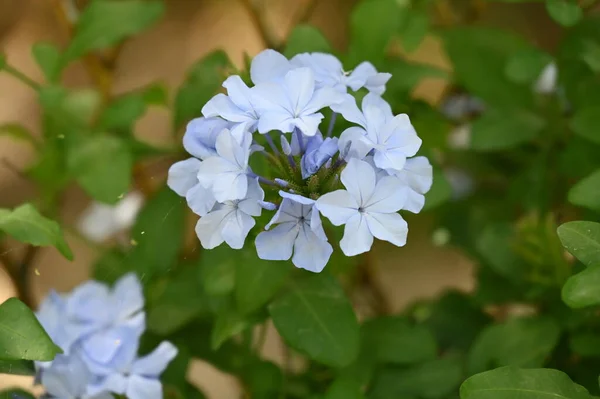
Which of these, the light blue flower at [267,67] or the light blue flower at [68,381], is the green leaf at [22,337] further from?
the light blue flower at [267,67]

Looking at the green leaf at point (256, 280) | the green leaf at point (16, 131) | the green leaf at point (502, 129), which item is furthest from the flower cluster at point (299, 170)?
the green leaf at point (16, 131)

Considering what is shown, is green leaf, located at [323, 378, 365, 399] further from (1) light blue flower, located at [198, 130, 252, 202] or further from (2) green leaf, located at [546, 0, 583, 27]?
(2) green leaf, located at [546, 0, 583, 27]

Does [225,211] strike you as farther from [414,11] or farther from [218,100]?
[414,11]

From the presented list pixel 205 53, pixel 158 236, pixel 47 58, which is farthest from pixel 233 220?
pixel 205 53

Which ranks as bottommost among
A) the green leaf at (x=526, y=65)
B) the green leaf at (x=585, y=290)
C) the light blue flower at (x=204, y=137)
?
the green leaf at (x=526, y=65)

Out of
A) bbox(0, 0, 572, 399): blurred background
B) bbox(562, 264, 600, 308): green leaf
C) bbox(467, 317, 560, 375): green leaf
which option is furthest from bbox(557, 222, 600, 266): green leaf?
bbox(0, 0, 572, 399): blurred background

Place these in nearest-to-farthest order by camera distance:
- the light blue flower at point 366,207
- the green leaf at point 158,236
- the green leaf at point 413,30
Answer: the light blue flower at point 366,207 < the green leaf at point 158,236 < the green leaf at point 413,30

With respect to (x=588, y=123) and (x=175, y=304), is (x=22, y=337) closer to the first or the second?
(x=175, y=304)
